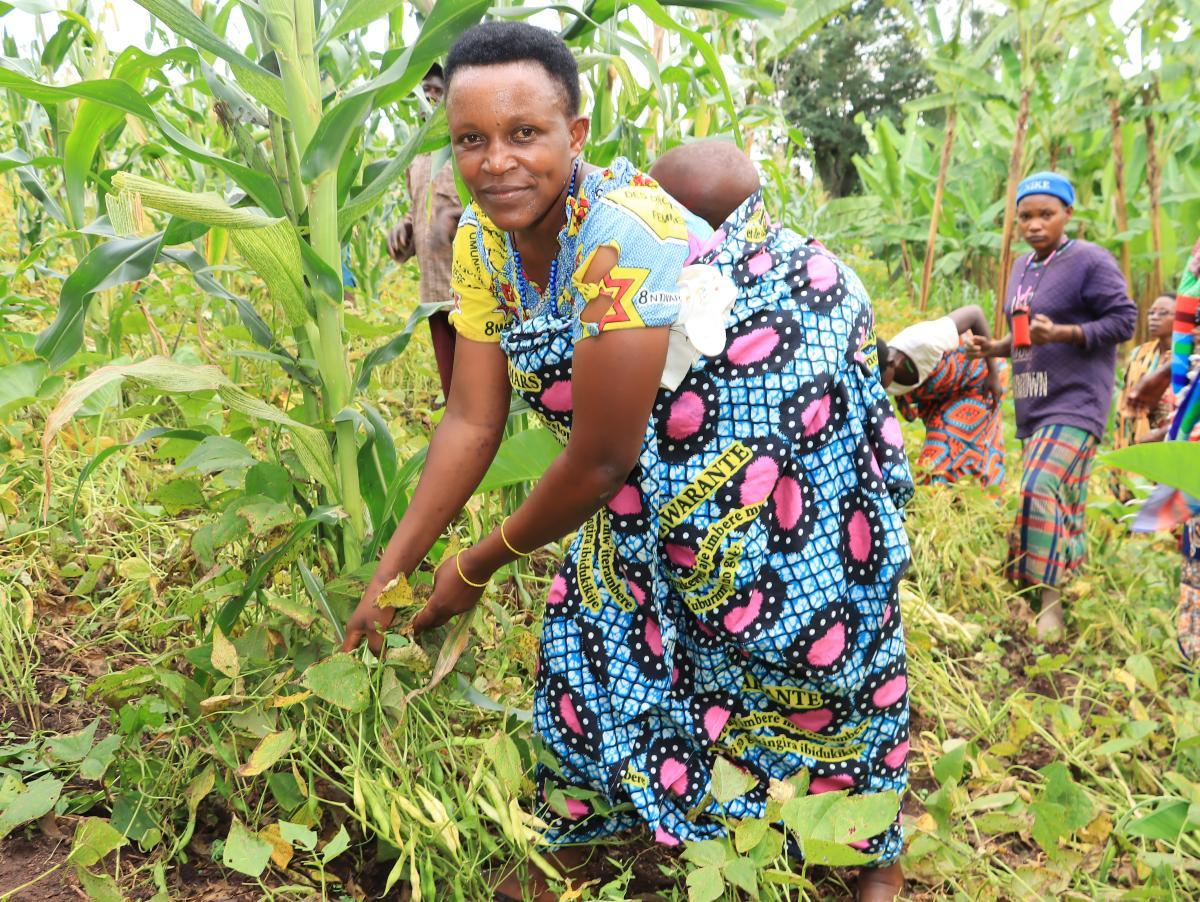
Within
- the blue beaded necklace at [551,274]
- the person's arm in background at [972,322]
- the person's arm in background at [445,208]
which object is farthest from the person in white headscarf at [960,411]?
the blue beaded necklace at [551,274]

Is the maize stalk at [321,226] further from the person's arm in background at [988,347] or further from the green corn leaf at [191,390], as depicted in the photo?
the person's arm in background at [988,347]

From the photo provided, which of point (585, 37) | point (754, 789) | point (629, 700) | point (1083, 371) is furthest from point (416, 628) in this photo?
point (1083, 371)

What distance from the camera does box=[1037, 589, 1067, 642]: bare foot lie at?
3.10 m

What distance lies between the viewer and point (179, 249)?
170cm

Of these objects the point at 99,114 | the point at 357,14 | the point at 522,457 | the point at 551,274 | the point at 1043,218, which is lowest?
the point at 522,457

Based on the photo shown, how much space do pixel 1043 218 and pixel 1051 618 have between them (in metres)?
1.37

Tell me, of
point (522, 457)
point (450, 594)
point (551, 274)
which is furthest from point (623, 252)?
point (522, 457)

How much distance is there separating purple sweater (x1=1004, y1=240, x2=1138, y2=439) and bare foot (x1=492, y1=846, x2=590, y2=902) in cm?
243

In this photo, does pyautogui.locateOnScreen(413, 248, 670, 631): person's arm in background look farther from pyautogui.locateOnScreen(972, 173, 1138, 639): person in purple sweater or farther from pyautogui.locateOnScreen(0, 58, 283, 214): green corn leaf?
pyautogui.locateOnScreen(972, 173, 1138, 639): person in purple sweater

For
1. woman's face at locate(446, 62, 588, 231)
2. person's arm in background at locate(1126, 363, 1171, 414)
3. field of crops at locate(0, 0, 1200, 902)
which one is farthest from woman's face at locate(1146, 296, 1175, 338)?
woman's face at locate(446, 62, 588, 231)

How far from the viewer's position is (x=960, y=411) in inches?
144

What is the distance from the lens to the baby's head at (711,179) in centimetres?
173

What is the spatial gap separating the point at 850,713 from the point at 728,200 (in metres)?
0.90

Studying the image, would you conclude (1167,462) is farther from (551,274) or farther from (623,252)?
(551,274)
